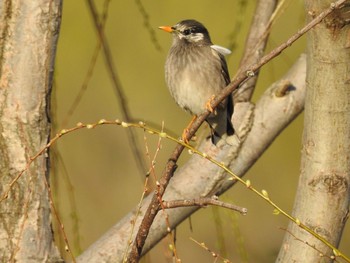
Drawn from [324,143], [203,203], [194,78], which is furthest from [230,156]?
[203,203]

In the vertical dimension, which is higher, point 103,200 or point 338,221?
point 338,221

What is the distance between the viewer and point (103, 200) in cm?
967

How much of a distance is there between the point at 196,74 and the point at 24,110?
1529mm

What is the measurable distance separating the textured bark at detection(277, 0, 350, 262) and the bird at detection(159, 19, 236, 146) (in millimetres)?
1504

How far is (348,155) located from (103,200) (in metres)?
6.26

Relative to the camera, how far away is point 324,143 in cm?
358

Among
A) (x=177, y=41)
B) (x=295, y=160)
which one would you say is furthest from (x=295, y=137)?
(x=177, y=41)

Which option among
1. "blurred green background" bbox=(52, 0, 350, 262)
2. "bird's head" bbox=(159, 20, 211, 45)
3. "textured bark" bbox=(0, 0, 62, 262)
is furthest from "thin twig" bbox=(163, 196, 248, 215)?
"blurred green background" bbox=(52, 0, 350, 262)

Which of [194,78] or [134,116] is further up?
[194,78]

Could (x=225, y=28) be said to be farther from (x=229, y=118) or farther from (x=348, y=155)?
(x=348, y=155)

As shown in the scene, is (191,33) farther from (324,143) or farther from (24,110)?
(324,143)

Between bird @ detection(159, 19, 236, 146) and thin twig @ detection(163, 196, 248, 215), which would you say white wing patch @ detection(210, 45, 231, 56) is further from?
thin twig @ detection(163, 196, 248, 215)

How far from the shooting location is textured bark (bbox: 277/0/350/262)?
3.49m

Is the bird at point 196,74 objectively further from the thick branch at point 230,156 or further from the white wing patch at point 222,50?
the thick branch at point 230,156
